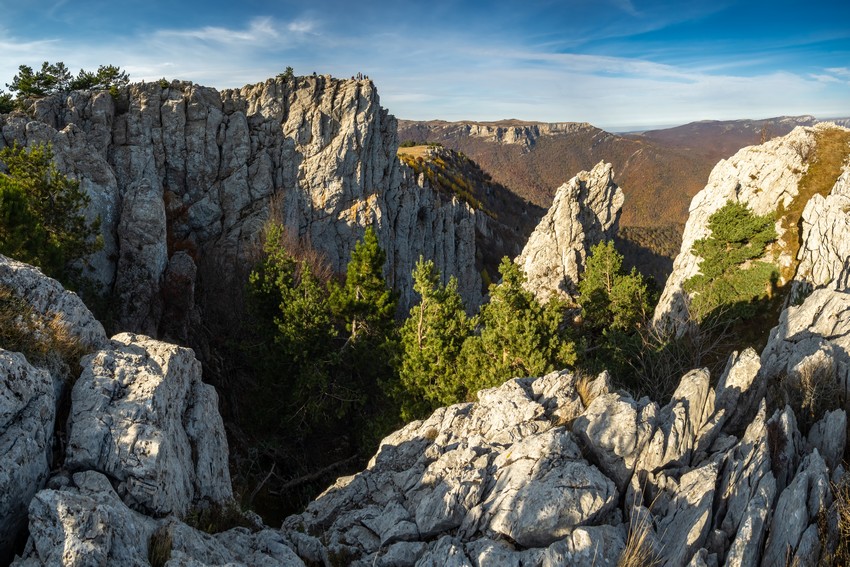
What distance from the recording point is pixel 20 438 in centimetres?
737

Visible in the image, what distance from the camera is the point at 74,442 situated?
27.3ft

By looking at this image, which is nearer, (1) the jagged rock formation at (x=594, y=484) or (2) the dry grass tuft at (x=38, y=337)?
(1) the jagged rock formation at (x=594, y=484)

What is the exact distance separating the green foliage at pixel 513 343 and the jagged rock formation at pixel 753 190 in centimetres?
1535

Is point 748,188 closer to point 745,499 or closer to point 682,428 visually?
point 682,428

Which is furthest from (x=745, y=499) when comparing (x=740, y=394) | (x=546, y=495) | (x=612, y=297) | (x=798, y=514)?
(x=612, y=297)

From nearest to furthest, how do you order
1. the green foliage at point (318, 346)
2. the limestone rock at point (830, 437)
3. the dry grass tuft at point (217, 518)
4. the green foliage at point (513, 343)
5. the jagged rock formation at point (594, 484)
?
the jagged rock formation at point (594, 484), the dry grass tuft at point (217, 518), the limestone rock at point (830, 437), the green foliage at point (513, 343), the green foliage at point (318, 346)

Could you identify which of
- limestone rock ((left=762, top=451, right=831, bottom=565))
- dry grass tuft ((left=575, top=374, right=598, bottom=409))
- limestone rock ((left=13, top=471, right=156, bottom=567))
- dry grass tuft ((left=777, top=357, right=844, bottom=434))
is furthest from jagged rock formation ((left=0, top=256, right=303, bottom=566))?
dry grass tuft ((left=777, top=357, right=844, bottom=434))

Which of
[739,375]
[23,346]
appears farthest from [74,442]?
[739,375]

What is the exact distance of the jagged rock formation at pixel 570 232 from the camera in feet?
156

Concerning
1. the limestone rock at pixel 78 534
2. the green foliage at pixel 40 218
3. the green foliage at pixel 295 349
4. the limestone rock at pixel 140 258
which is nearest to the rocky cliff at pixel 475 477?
the limestone rock at pixel 78 534

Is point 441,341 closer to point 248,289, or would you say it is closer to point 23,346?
point 248,289

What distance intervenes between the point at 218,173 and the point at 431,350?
122 ft

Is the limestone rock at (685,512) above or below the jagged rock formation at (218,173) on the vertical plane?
below

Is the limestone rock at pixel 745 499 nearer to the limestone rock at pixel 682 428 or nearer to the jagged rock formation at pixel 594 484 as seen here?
the jagged rock formation at pixel 594 484
